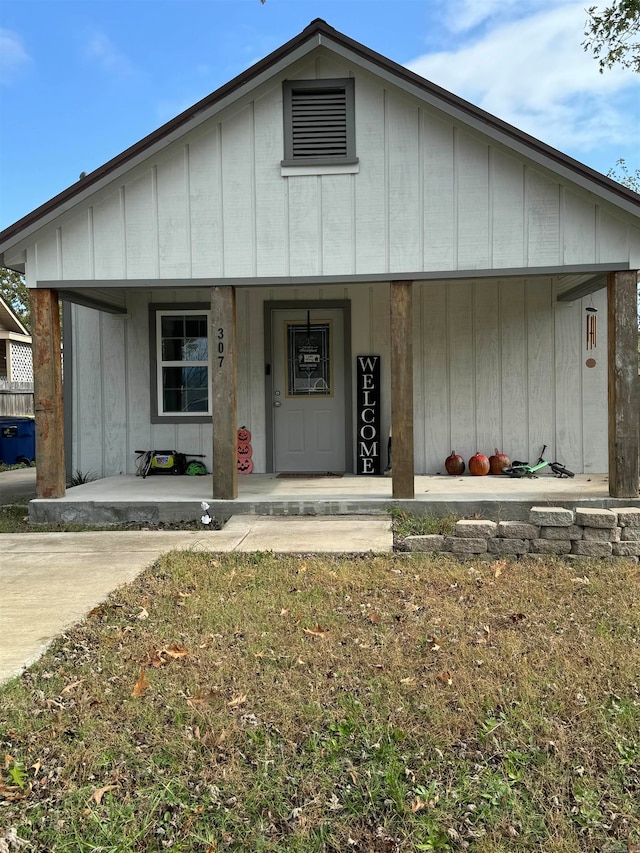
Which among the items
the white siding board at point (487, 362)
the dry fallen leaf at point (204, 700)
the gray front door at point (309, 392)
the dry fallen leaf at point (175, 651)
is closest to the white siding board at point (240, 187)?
the gray front door at point (309, 392)

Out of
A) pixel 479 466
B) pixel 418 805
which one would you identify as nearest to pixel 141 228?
pixel 479 466

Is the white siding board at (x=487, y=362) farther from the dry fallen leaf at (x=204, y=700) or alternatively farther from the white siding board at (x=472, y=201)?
the dry fallen leaf at (x=204, y=700)

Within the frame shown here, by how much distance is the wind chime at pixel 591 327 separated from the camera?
10.0m

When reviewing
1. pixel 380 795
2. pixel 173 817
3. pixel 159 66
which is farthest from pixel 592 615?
pixel 159 66

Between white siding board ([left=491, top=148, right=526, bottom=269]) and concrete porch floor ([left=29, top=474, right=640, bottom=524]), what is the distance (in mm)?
2499

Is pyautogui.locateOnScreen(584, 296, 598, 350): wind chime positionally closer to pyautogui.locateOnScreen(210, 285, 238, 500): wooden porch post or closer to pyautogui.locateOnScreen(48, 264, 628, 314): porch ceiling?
pyautogui.locateOnScreen(48, 264, 628, 314): porch ceiling

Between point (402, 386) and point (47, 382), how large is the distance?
3.85m

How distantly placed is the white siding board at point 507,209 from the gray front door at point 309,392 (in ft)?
10.3

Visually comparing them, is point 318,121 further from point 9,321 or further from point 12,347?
point 12,347

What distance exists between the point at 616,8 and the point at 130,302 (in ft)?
33.1

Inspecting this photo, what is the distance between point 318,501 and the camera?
785 cm

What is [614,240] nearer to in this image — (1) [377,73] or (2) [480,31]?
(1) [377,73]

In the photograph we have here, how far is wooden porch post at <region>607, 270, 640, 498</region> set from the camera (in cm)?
745

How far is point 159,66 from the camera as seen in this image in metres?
12.5
